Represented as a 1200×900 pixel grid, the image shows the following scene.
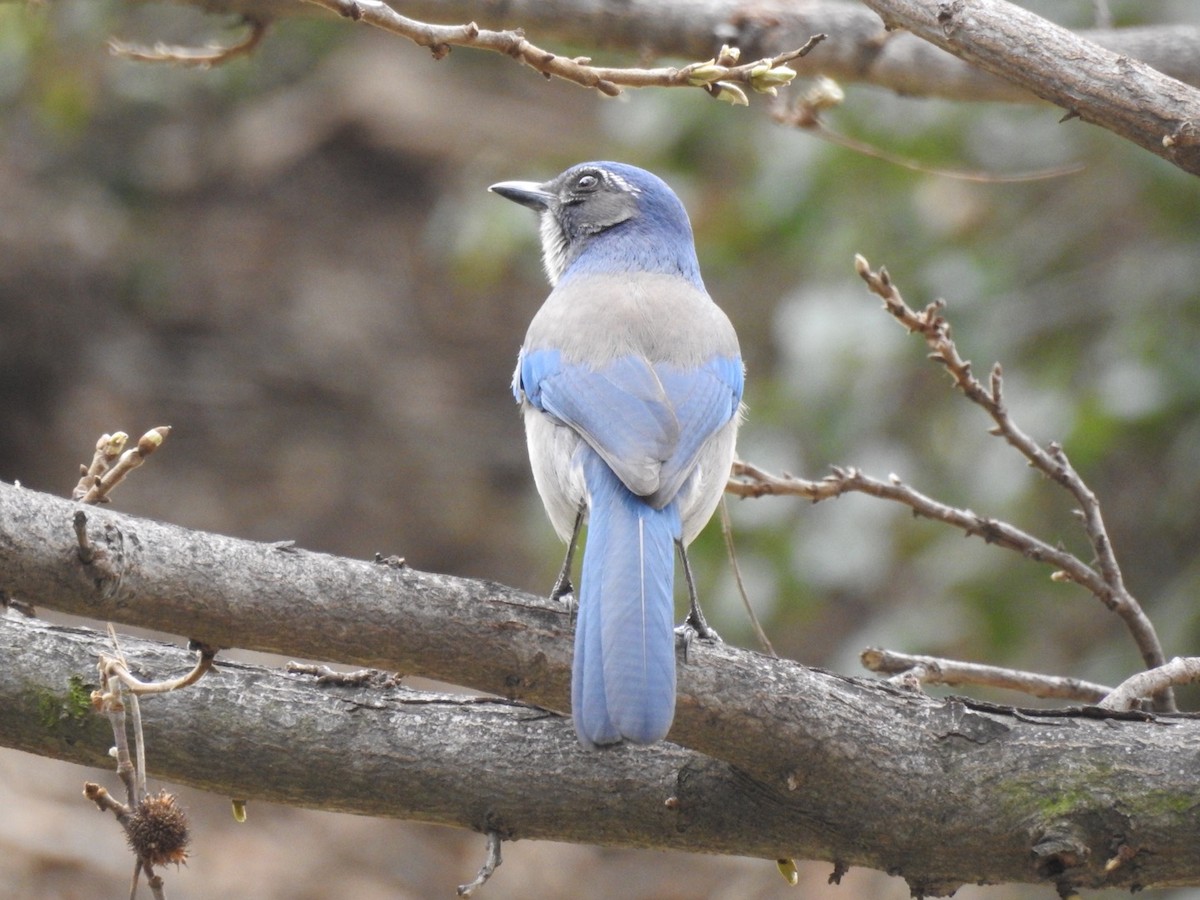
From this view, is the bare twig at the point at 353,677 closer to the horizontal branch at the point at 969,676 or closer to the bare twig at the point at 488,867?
the bare twig at the point at 488,867

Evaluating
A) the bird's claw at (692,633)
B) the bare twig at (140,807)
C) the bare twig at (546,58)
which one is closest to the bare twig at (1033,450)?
the bare twig at (546,58)

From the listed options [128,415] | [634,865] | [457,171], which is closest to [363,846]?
[634,865]

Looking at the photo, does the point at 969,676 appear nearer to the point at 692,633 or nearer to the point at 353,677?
the point at 692,633

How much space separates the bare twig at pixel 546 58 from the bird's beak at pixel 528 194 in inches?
92.3

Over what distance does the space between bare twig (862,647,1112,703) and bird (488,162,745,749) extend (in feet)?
1.35

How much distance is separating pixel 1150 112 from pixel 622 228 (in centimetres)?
231

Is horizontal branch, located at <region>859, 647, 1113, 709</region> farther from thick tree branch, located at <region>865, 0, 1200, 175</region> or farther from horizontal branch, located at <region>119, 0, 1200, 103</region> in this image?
horizontal branch, located at <region>119, 0, 1200, 103</region>

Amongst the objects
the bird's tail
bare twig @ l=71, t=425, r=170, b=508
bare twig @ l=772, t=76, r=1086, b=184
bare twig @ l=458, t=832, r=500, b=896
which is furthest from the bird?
bare twig @ l=71, t=425, r=170, b=508

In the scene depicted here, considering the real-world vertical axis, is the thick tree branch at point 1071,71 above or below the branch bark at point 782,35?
above

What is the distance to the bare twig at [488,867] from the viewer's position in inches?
102

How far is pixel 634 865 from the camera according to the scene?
24.6ft

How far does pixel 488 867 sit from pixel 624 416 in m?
1.31

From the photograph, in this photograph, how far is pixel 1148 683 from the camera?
313 centimetres

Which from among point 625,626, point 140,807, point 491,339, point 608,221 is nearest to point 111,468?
point 140,807
